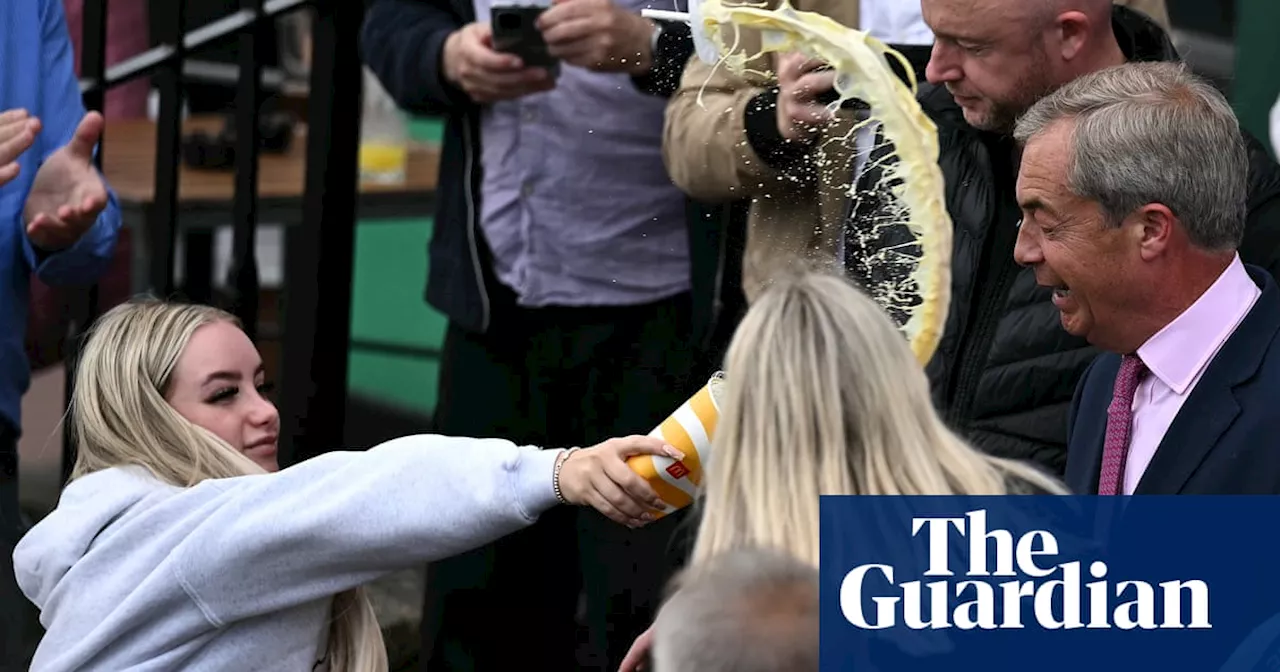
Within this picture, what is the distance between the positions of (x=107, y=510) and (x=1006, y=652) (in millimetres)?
1149

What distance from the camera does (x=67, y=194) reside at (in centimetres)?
319

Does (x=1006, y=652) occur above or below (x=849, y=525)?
below

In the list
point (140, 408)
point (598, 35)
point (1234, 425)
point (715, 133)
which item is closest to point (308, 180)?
point (598, 35)

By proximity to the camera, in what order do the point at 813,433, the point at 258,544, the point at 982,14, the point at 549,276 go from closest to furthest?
1. the point at 813,433
2. the point at 258,544
3. the point at 982,14
4. the point at 549,276

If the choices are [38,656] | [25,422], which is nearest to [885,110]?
[38,656]

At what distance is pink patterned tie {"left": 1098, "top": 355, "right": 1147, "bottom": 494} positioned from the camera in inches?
91.7

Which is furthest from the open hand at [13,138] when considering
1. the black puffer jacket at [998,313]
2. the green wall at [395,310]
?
the green wall at [395,310]

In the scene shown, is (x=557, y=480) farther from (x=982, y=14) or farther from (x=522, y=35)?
(x=522, y=35)

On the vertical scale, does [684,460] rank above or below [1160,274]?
below

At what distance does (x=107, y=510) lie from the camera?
8.38ft

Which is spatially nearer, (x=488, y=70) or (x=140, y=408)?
(x=140, y=408)

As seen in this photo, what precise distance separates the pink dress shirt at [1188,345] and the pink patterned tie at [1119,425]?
2cm

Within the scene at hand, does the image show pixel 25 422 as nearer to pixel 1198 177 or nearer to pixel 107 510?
pixel 107 510

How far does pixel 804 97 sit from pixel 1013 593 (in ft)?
2.37
